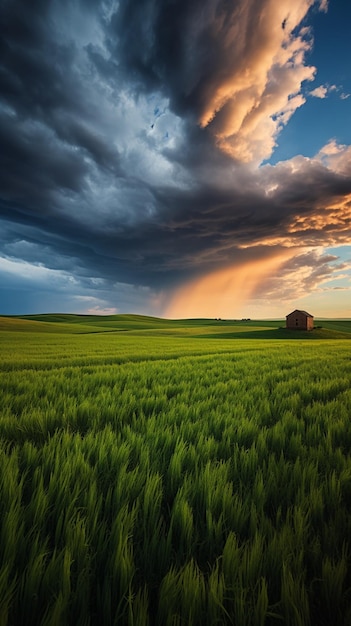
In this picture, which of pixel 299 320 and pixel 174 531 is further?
pixel 299 320

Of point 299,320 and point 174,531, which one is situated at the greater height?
point 299,320

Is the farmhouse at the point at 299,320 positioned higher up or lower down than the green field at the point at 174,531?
higher up

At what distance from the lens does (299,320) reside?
215 ft

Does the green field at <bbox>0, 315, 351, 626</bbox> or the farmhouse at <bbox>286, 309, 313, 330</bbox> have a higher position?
the farmhouse at <bbox>286, 309, 313, 330</bbox>

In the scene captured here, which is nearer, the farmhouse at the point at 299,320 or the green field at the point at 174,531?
the green field at the point at 174,531

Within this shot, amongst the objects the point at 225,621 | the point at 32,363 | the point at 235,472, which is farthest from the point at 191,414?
the point at 32,363

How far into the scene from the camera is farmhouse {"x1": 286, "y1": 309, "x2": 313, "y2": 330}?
6406 cm

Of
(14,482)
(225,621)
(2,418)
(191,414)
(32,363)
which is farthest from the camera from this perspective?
(32,363)

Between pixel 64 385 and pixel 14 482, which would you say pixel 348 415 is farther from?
pixel 64 385

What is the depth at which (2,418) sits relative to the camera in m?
2.94

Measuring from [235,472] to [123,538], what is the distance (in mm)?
1048

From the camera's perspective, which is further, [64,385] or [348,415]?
[64,385]

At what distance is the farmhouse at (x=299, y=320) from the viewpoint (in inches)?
2522

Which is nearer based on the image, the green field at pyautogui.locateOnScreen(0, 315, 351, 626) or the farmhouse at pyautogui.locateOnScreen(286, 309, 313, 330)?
the green field at pyautogui.locateOnScreen(0, 315, 351, 626)
